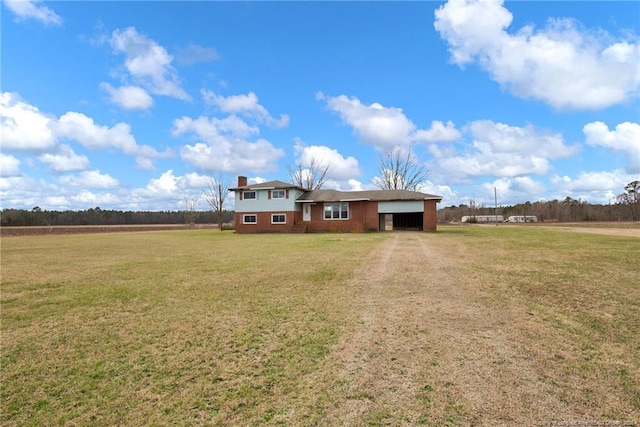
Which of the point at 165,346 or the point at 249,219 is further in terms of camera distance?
the point at 249,219

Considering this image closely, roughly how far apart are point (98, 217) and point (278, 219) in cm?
8688

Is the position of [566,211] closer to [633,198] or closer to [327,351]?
[633,198]

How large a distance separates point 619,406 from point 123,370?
5.24m

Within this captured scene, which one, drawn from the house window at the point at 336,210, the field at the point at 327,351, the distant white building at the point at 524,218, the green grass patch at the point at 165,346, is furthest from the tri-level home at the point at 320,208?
the distant white building at the point at 524,218

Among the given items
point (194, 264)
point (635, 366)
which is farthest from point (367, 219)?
point (635, 366)

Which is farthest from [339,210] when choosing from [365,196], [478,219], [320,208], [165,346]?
[478,219]

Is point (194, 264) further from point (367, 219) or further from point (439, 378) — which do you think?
point (367, 219)

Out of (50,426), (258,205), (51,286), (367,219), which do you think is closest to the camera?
(50,426)

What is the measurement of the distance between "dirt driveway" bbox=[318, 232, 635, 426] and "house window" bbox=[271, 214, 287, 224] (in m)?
27.6

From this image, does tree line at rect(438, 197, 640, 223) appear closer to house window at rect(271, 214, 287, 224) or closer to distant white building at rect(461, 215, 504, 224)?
distant white building at rect(461, 215, 504, 224)

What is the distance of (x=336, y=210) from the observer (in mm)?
33375

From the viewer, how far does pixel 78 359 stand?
4.53 metres

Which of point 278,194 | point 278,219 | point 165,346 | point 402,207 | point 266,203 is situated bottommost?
point 165,346

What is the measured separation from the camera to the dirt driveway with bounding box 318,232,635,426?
10.3ft
